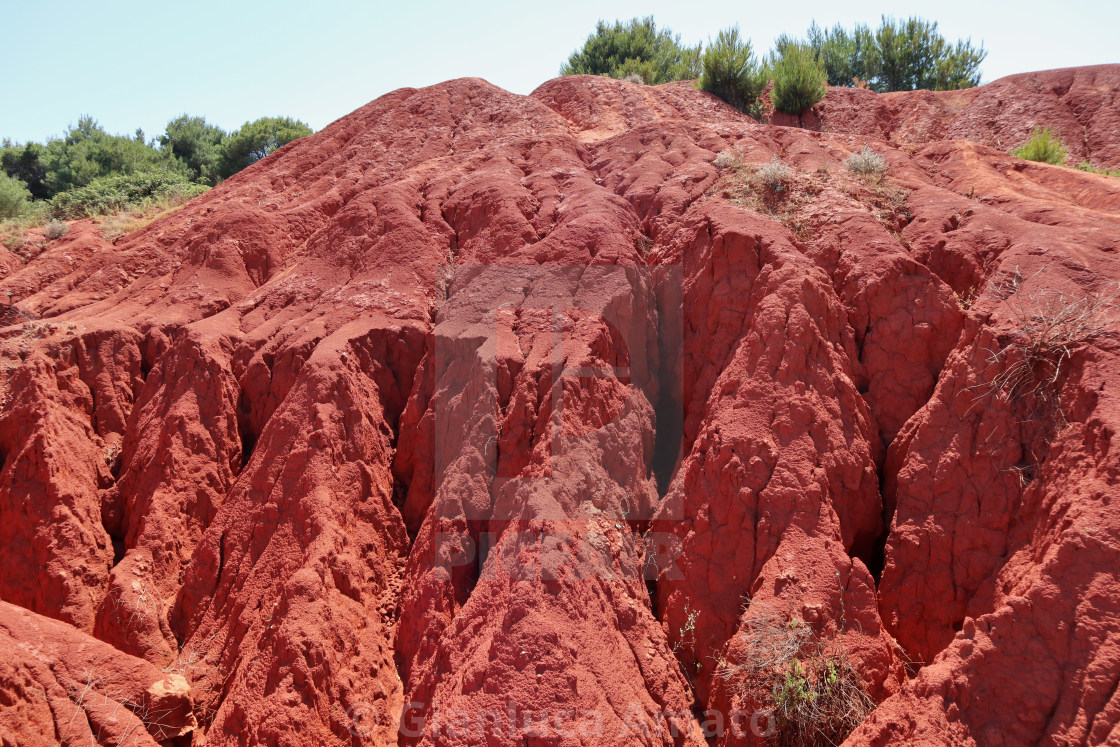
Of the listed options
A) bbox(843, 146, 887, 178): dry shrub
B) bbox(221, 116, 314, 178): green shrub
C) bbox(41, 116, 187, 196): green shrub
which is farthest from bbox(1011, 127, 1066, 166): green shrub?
bbox(41, 116, 187, 196): green shrub

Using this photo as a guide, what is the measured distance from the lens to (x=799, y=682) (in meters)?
6.11

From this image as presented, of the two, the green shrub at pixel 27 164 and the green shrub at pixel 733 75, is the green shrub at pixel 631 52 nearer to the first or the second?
the green shrub at pixel 733 75

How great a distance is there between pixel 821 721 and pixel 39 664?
21.2ft

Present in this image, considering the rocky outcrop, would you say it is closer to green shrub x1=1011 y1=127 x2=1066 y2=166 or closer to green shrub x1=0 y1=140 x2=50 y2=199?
green shrub x1=1011 y1=127 x2=1066 y2=166

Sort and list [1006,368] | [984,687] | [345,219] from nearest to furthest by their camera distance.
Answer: [984,687] < [1006,368] < [345,219]

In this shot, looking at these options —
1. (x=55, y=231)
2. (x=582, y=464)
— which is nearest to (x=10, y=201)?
(x=55, y=231)

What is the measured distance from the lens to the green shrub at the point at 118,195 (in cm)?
1625

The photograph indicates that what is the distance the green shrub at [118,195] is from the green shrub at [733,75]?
11392mm

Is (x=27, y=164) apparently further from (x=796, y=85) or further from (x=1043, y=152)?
(x=1043, y=152)

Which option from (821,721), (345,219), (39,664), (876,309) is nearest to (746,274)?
(876,309)

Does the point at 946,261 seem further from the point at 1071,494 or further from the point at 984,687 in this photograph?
the point at 984,687

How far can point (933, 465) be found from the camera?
7.02 m

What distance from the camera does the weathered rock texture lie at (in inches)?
242

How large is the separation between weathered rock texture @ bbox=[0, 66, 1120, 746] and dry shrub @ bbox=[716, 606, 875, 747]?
7 centimetres
